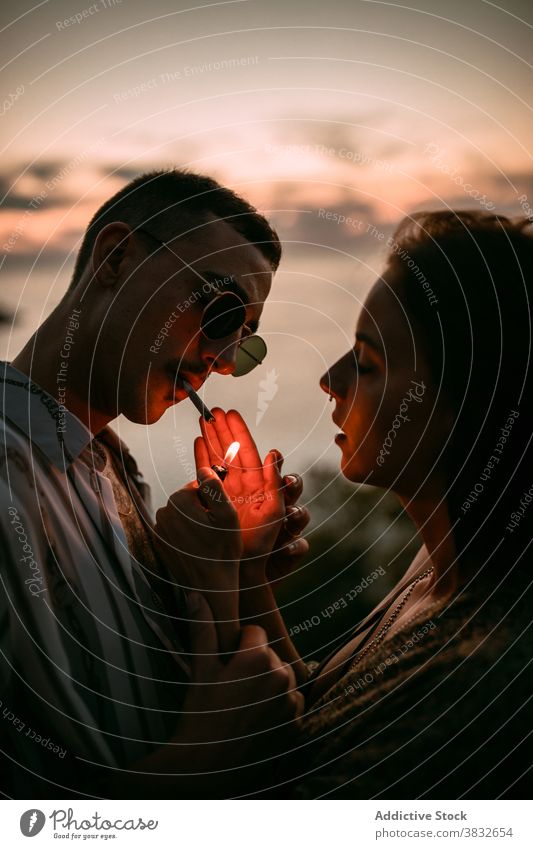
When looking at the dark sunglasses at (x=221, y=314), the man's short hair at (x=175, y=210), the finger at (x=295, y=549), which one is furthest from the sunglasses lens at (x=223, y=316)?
the finger at (x=295, y=549)

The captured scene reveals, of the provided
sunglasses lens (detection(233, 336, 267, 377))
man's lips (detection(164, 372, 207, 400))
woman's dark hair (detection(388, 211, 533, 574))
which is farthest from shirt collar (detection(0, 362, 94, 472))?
woman's dark hair (detection(388, 211, 533, 574))

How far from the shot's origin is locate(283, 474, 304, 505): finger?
149 centimetres

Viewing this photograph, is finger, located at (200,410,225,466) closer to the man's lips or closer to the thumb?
the man's lips

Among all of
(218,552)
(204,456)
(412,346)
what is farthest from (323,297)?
(218,552)

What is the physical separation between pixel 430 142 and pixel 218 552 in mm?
737

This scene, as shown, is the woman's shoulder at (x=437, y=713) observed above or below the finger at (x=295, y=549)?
below

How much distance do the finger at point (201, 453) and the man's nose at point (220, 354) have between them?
0.12 metres

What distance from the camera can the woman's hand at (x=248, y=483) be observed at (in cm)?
144

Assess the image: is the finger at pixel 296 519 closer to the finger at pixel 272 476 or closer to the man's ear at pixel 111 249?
the finger at pixel 272 476

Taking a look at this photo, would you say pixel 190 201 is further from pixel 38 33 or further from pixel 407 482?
pixel 407 482

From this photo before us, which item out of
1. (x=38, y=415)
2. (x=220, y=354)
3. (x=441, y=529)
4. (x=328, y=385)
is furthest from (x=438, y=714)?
(x=38, y=415)

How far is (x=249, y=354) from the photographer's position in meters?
1.50

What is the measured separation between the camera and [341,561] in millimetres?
1609

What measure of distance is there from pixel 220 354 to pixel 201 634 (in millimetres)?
424
